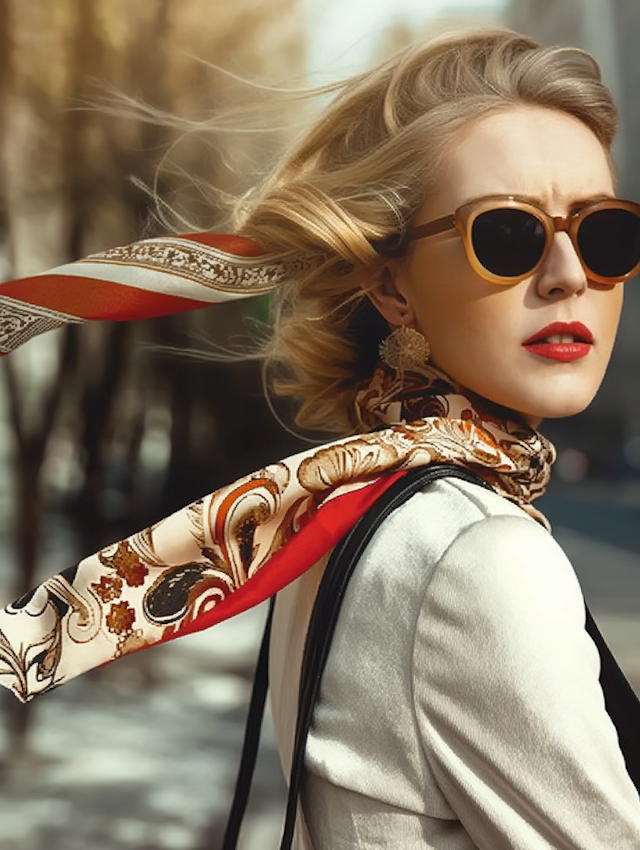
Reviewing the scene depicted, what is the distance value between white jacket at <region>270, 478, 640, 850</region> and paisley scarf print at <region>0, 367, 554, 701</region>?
0.06 metres

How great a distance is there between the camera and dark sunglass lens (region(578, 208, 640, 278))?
4.47 feet

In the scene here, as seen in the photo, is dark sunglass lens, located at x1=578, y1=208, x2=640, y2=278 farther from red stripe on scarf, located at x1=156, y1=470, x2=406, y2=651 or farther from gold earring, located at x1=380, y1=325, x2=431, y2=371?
red stripe on scarf, located at x1=156, y1=470, x2=406, y2=651

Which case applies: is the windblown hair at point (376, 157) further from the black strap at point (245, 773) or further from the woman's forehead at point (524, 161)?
the black strap at point (245, 773)

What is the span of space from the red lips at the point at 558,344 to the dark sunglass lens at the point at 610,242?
7 centimetres

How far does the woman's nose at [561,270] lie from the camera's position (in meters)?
1.35

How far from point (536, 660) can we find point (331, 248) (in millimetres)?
544

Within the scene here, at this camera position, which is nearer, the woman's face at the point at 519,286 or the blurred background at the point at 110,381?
the woman's face at the point at 519,286

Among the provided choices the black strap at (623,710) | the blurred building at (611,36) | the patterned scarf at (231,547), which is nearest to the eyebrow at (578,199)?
the patterned scarf at (231,547)

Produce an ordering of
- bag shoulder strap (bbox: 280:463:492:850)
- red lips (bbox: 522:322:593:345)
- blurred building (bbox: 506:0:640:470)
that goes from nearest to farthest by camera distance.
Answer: bag shoulder strap (bbox: 280:463:492:850)
red lips (bbox: 522:322:593:345)
blurred building (bbox: 506:0:640:470)

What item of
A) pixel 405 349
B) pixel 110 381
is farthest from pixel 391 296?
pixel 110 381

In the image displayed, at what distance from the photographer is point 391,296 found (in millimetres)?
1499

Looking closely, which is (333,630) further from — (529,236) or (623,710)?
(529,236)

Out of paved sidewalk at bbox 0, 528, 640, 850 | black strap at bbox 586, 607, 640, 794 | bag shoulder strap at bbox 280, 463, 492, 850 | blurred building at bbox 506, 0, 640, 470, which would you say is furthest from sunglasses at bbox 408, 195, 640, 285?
blurred building at bbox 506, 0, 640, 470

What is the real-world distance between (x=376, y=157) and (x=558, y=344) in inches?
11.8
